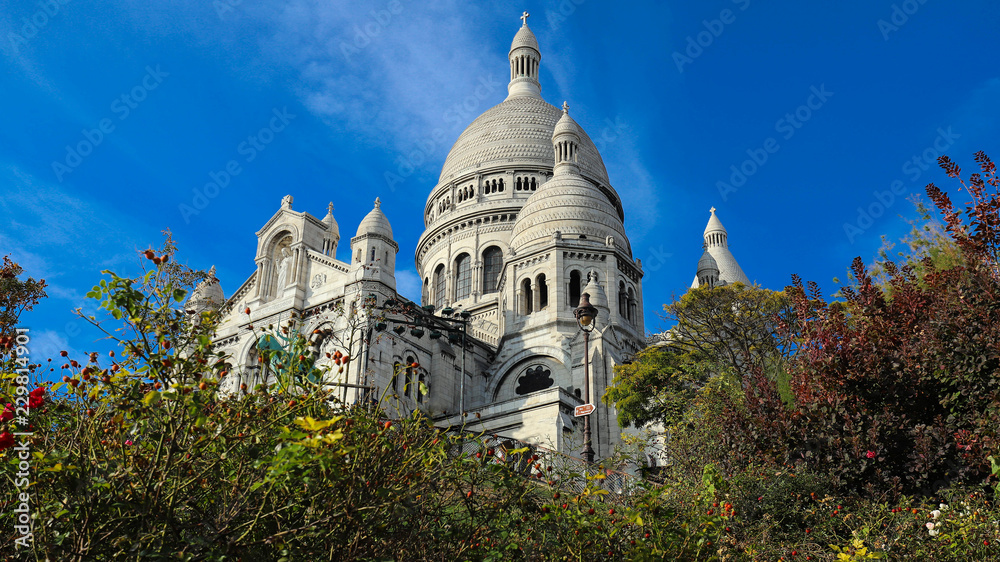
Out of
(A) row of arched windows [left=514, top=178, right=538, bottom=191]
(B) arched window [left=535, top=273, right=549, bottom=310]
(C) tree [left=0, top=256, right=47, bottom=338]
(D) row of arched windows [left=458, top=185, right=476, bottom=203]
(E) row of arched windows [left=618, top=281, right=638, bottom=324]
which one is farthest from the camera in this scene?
(D) row of arched windows [left=458, top=185, right=476, bottom=203]

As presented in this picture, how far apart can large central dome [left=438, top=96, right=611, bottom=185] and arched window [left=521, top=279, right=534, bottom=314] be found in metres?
13.0

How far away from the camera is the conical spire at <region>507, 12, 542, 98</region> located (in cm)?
6188

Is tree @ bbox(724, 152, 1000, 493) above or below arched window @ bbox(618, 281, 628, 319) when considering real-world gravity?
below

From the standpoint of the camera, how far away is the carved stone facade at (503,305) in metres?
29.1

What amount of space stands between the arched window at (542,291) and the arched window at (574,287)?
111 cm

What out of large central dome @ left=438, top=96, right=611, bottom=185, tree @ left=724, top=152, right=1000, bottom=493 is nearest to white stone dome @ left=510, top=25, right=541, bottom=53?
large central dome @ left=438, top=96, right=611, bottom=185

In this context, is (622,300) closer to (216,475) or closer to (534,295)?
(534,295)

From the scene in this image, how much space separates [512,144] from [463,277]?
9.89 m

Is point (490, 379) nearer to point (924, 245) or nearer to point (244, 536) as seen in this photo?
point (924, 245)

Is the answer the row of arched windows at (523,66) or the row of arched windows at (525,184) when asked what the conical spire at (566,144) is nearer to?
the row of arched windows at (525,184)

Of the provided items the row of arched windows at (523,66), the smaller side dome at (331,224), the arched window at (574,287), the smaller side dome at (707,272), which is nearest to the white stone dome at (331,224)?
the smaller side dome at (331,224)

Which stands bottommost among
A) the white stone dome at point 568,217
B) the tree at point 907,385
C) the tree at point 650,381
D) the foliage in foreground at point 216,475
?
the foliage in foreground at point 216,475

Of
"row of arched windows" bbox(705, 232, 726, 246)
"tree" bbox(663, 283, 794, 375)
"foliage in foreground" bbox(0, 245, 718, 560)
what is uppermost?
"row of arched windows" bbox(705, 232, 726, 246)

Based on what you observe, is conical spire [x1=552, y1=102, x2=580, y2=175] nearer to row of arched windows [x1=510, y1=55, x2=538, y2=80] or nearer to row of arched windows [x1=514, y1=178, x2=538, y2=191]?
row of arched windows [x1=514, y1=178, x2=538, y2=191]
